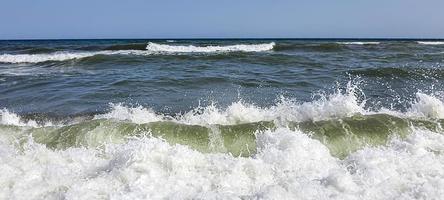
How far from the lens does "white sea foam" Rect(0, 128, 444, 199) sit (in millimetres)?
5023

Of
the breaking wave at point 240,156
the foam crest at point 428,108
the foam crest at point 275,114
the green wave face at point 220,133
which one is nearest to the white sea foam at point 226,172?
the breaking wave at point 240,156

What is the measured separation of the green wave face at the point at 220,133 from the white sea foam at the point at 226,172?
1.42 feet

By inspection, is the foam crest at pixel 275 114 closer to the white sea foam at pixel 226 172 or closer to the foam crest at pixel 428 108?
the foam crest at pixel 428 108

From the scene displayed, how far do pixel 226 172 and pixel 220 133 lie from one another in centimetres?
177

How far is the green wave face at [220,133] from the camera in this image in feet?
22.9

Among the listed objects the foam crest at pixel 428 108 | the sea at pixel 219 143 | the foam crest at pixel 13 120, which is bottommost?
the foam crest at pixel 13 120

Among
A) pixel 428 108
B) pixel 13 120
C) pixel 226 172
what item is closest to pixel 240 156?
pixel 226 172

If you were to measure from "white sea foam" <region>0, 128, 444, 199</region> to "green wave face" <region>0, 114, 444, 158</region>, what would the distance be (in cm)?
43

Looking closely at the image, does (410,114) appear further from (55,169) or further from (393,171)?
(55,169)

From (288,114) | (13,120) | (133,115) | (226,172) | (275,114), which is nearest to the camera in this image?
(226,172)

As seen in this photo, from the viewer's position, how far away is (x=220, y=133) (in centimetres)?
738

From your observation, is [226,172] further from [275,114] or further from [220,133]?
[275,114]

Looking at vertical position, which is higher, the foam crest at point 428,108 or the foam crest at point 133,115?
the foam crest at point 428,108

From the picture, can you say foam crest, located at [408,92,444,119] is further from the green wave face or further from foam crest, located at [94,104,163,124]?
foam crest, located at [94,104,163,124]
